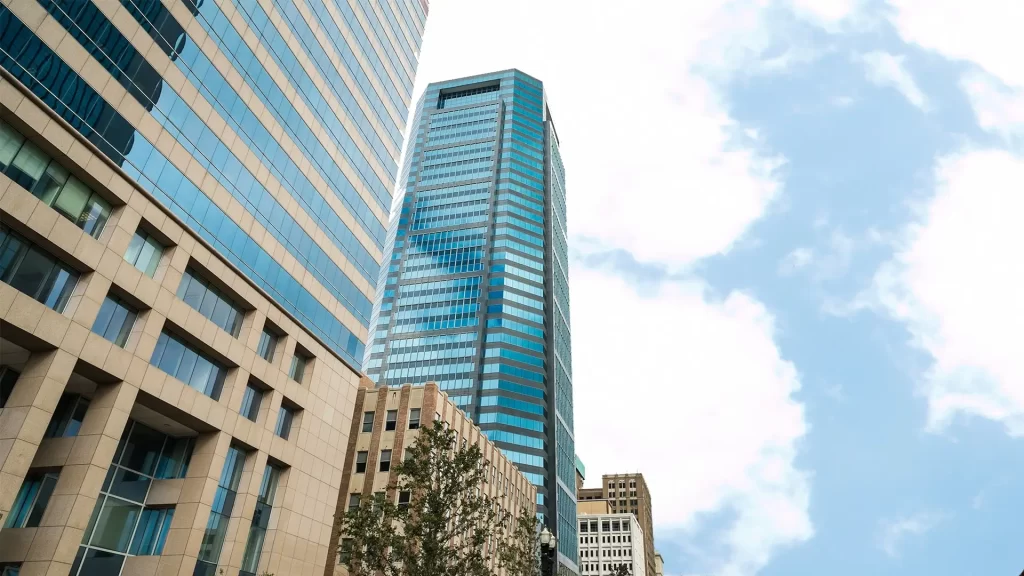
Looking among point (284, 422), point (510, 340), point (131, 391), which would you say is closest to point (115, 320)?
point (131, 391)

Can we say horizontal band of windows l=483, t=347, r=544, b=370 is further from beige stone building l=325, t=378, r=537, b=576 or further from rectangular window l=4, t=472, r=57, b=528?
rectangular window l=4, t=472, r=57, b=528

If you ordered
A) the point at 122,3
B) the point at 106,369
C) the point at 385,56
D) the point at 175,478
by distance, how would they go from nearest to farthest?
the point at 106,369 → the point at 122,3 → the point at 175,478 → the point at 385,56

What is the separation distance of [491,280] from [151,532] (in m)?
115

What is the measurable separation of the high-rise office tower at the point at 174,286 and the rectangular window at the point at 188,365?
0.37 feet

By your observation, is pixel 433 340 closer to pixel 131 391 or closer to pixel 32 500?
pixel 131 391

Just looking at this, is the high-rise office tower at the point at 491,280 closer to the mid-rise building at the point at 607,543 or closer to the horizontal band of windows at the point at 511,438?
the horizontal band of windows at the point at 511,438

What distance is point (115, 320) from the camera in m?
30.3

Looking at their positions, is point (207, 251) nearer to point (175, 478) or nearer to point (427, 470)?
point (175, 478)

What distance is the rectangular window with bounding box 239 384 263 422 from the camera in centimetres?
3775

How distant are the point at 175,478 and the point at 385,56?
Answer: 38.7 m

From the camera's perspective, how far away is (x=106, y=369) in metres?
29.0

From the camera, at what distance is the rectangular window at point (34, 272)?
26.2m

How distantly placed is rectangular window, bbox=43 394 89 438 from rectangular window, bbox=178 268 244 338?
652 cm

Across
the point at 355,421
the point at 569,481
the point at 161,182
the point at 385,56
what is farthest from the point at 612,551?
the point at 161,182
